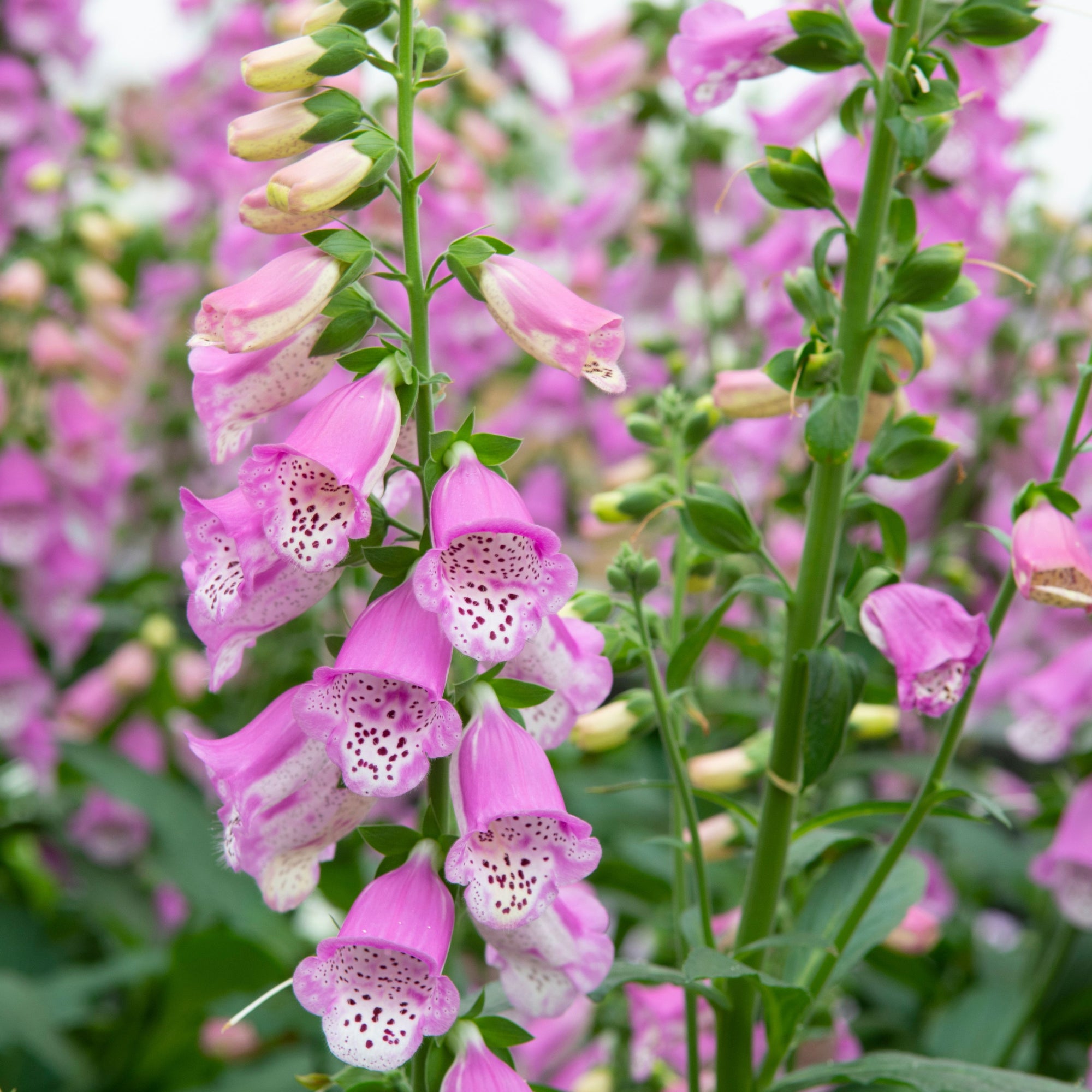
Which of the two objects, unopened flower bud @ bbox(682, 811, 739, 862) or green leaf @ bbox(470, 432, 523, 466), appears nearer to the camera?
green leaf @ bbox(470, 432, 523, 466)

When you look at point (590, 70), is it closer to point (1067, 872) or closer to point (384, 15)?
point (384, 15)

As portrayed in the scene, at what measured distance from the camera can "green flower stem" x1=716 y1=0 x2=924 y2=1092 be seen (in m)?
0.59

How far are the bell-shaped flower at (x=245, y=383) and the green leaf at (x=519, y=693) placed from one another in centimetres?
15

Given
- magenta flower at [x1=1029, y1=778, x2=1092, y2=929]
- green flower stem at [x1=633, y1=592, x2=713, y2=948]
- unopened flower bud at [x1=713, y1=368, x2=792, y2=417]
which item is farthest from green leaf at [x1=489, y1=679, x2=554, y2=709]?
magenta flower at [x1=1029, y1=778, x2=1092, y2=929]

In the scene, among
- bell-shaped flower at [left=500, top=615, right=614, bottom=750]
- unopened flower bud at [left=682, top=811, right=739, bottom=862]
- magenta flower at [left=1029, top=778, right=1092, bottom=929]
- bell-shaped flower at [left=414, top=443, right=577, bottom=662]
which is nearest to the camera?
bell-shaped flower at [left=414, top=443, right=577, bottom=662]

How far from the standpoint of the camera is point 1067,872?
3.57 ft

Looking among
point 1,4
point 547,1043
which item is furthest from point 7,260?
point 547,1043

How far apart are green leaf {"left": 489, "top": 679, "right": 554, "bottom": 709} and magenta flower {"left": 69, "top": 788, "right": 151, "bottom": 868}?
4.23 feet

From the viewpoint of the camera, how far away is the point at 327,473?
1.58ft

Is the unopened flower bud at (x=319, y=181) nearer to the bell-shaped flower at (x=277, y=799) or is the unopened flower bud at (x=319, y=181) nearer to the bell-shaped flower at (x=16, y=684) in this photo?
the bell-shaped flower at (x=277, y=799)

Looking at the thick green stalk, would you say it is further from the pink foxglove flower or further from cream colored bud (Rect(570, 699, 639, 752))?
cream colored bud (Rect(570, 699, 639, 752))

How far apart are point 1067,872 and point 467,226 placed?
1.04 meters

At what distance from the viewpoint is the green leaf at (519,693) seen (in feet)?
1.62

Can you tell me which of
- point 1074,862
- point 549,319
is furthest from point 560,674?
point 1074,862
